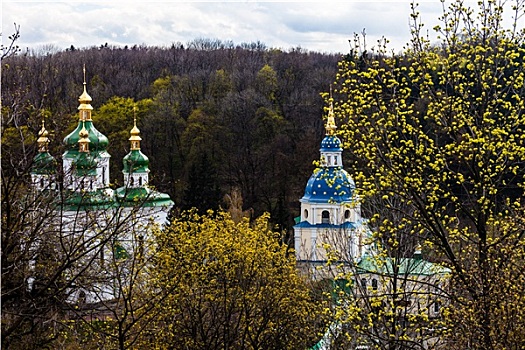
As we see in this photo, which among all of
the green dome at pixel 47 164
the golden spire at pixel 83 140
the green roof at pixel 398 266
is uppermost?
the green dome at pixel 47 164

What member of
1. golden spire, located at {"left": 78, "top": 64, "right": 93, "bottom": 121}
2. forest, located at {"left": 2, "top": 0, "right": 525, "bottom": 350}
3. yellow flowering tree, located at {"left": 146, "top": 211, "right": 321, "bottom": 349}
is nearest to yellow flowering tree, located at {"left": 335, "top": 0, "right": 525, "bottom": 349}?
forest, located at {"left": 2, "top": 0, "right": 525, "bottom": 350}

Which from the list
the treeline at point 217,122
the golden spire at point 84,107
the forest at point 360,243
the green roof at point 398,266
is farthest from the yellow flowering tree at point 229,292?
the treeline at point 217,122

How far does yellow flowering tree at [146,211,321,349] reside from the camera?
52.2 ft

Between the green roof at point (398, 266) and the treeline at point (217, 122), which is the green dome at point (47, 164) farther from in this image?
the treeline at point (217, 122)

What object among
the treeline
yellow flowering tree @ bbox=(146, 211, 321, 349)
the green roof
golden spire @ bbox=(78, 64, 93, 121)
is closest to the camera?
the green roof

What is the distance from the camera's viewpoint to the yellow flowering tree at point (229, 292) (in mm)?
15898

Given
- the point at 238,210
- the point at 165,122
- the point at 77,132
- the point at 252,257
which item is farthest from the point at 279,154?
the point at 252,257

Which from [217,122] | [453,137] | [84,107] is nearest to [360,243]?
[453,137]

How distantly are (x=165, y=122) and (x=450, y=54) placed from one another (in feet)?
124

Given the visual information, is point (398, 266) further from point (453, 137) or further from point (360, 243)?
point (453, 137)

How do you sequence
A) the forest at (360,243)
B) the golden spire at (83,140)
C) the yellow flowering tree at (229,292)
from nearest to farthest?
the forest at (360,243)
the yellow flowering tree at (229,292)
the golden spire at (83,140)

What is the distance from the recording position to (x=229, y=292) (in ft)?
54.2

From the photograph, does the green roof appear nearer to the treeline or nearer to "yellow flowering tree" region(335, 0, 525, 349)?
"yellow flowering tree" region(335, 0, 525, 349)

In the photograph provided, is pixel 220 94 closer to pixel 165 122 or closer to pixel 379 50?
pixel 165 122
